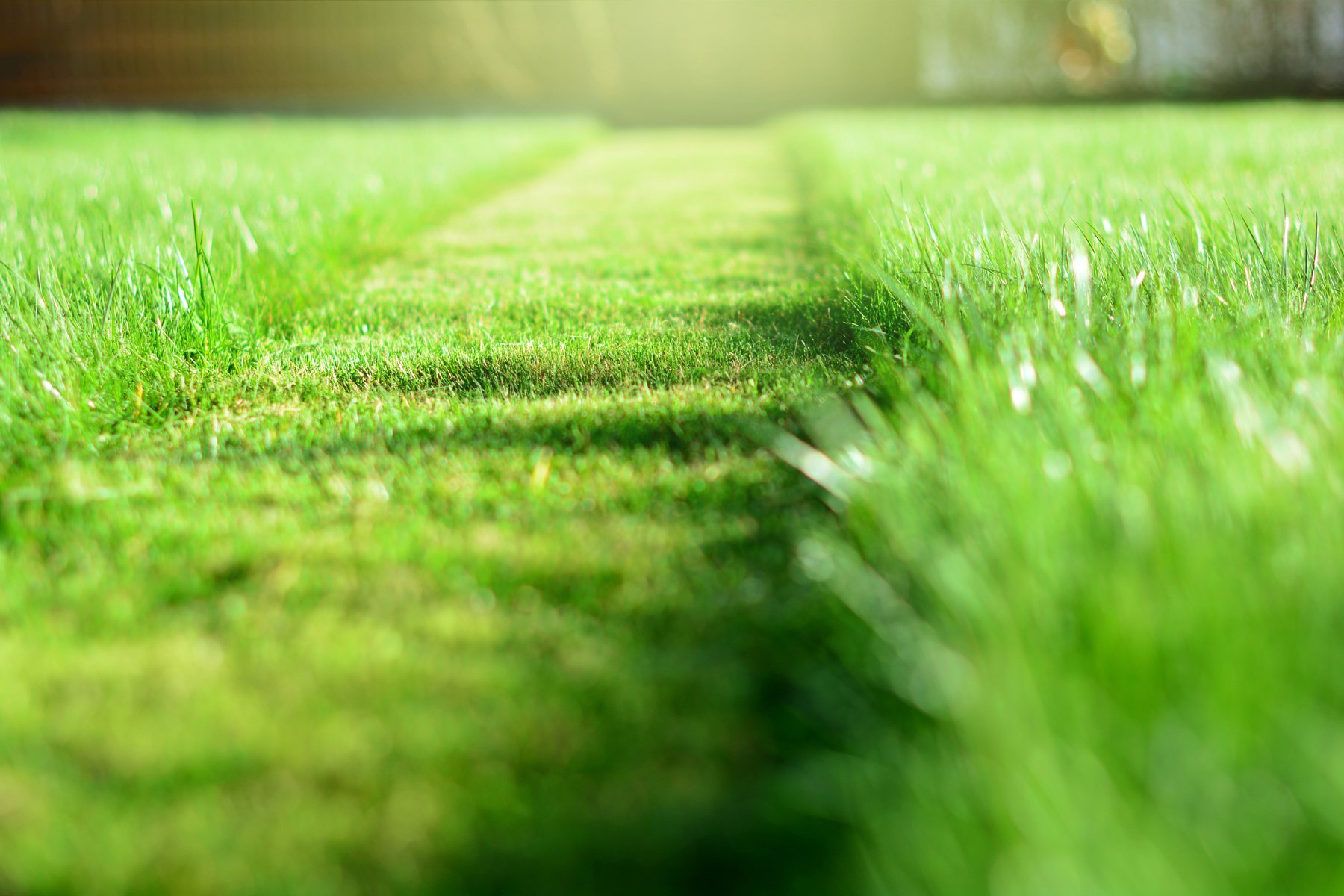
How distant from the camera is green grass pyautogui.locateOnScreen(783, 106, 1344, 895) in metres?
0.83

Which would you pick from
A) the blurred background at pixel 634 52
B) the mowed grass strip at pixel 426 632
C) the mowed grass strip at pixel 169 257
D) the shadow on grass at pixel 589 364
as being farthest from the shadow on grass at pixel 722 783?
the blurred background at pixel 634 52

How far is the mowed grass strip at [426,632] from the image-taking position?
969 mm

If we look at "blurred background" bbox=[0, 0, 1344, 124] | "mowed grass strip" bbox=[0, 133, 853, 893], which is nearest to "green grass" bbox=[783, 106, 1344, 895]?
"mowed grass strip" bbox=[0, 133, 853, 893]

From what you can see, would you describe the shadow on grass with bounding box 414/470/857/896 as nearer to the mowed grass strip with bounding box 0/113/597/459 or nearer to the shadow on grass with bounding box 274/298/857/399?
the shadow on grass with bounding box 274/298/857/399

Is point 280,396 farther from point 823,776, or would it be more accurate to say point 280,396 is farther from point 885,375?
point 823,776

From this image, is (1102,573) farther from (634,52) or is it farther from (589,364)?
(634,52)

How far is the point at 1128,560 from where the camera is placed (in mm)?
1143

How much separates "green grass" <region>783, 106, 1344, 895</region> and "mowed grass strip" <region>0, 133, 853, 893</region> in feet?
0.45

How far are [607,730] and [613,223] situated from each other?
401 centimetres

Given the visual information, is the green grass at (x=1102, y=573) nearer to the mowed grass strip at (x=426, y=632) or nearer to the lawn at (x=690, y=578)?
the lawn at (x=690, y=578)

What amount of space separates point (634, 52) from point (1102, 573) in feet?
60.7

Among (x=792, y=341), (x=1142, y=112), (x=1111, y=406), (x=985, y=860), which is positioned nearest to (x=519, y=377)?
(x=792, y=341)

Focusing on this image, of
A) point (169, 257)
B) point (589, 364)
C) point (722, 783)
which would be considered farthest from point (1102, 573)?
point (169, 257)

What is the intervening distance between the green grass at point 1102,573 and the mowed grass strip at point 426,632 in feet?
0.45
